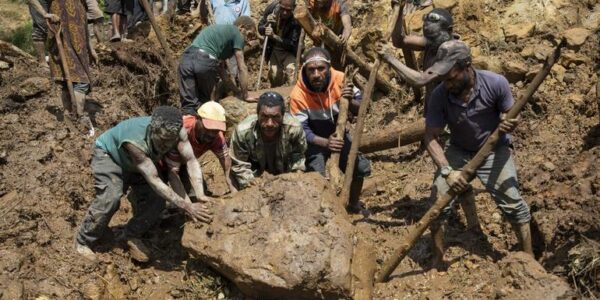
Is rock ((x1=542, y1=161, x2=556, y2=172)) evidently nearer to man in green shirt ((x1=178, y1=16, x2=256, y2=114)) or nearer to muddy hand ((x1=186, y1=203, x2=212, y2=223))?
muddy hand ((x1=186, y1=203, x2=212, y2=223))

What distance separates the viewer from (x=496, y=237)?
227 inches

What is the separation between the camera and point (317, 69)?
18.9 feet

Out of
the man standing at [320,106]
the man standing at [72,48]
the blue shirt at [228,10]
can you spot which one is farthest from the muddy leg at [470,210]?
the man standing at [72,48]

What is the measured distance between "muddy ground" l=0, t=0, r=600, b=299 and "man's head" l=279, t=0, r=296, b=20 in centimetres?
122

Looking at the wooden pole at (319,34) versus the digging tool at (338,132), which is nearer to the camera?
the digging tool at (338,132)

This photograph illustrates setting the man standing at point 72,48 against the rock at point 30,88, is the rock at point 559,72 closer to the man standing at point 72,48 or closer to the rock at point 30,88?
the man standing at point 72,48

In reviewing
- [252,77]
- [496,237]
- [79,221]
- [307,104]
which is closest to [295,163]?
[307,104]

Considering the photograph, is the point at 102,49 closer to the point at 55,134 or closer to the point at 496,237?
the point at 55,134

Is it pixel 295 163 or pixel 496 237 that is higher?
pixel 295 163

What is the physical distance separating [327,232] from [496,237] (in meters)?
1.76

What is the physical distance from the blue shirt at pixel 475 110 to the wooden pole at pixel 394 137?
168 cm

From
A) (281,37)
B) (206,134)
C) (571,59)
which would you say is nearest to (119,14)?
(281,37)

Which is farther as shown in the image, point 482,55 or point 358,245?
point 482,55

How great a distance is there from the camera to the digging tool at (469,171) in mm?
4488
